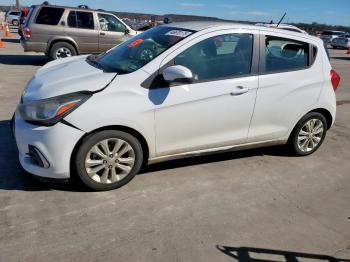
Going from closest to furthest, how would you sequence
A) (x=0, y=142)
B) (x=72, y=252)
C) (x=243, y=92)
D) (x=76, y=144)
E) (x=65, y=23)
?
(x=72, y=252), (x=76, y=144), (x=243, y=92), (x=0, y=142), (x=65, y=23)

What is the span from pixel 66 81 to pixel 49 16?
354 inches

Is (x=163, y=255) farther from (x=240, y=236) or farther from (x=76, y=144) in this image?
(x=76, y=144)

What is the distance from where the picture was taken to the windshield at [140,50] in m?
4.16

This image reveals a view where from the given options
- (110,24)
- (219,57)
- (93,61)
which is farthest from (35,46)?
(219,57)

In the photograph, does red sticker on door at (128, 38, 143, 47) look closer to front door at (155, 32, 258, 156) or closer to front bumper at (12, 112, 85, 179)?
front door at (155, 32, 258, 156)

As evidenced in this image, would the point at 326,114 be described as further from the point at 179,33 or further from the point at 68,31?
the point at 68,31

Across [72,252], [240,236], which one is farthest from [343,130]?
[72,252]

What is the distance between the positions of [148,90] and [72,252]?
1.71m

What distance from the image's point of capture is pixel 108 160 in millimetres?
3877

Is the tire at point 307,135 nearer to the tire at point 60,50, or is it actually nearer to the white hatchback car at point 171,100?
the white hatchback car at point 171,100

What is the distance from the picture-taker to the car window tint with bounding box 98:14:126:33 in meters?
12.8

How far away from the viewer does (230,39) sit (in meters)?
4.45

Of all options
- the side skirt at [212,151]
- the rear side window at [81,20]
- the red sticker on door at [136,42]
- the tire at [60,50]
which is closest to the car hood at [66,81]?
the red sticker on door at [136,42]

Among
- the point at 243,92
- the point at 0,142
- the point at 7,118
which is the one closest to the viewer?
the point at 243,92
